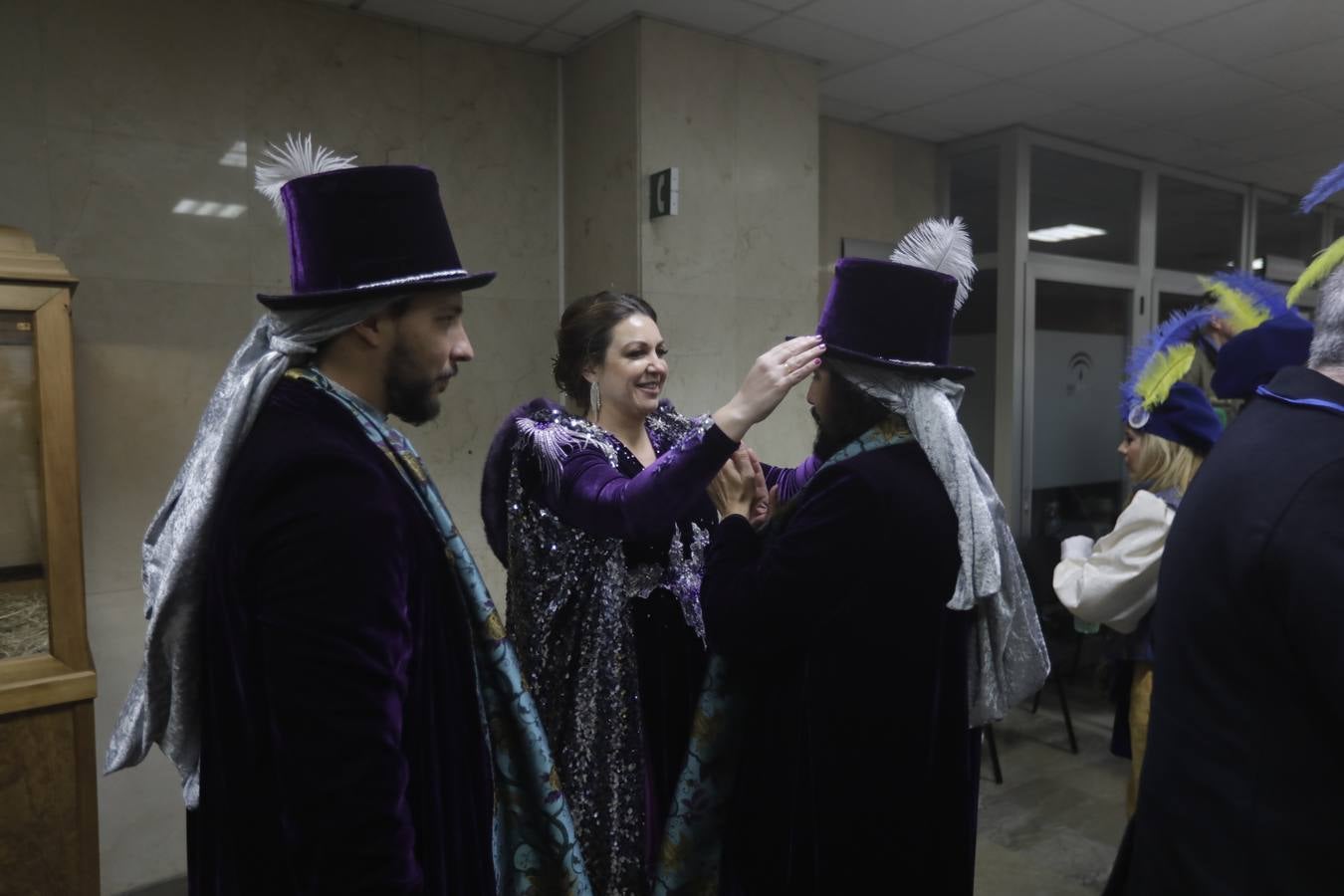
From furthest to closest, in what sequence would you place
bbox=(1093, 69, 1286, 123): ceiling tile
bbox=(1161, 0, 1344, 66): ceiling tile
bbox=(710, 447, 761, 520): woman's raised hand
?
bbox=(1093, 69, 1286, 123): ceiling tile → bbox=(1161, 0, 1344, 66): ceiling tile → bbox=(710, 447, 761, 520): woman's raised hand

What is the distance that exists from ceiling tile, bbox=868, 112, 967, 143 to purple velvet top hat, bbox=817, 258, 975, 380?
2875 millimetres

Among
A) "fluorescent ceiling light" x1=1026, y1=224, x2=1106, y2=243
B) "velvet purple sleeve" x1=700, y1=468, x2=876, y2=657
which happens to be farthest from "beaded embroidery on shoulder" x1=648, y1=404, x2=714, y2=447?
"fluorescent ceiling light" x1=1026, y1=224, x2=1106, y2=243

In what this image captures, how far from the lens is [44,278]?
2.04 meters

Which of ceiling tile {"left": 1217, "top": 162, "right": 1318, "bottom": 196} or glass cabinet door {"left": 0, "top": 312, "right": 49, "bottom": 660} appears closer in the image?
glass cabinet door {"left": 0, "top": 312, "right": 49, "bottom": 660}

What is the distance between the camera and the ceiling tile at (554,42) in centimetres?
311

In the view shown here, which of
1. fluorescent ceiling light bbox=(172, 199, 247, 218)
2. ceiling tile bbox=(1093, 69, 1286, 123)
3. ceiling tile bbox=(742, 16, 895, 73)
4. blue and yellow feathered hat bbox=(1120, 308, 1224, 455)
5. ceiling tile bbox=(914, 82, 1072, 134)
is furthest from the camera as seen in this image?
ceiling tile bbox=(914, 82, 1072, 134)

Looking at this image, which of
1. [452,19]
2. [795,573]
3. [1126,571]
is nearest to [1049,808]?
[1126,571]

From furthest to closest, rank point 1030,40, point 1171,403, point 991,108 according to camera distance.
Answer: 1. point 991,108
2. point 1030,40
3. point 1171,403

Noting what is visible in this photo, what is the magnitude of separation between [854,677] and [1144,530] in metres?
1.45

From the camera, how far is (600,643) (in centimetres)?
174

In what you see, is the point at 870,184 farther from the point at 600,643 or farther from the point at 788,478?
the point at 600,643

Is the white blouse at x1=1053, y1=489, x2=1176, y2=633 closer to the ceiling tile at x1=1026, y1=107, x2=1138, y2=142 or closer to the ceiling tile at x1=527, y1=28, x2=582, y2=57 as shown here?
the ceiling tile at x1=1026, y1=107, x2=1138, y2=142

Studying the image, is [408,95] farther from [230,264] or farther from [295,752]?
[295,752]

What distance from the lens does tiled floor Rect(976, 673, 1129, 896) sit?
8.94 feet
